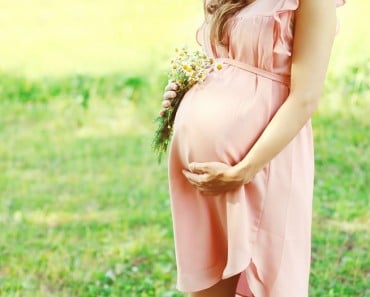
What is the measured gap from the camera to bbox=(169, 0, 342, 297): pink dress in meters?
2.50

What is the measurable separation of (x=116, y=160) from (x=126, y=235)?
1.20 m

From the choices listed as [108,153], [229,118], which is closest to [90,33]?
[108,153]

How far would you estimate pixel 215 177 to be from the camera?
8.24 ft

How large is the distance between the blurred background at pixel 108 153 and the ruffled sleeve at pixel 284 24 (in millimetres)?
1889

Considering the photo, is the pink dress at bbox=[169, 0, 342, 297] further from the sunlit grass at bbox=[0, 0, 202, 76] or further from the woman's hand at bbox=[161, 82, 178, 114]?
the sunlit grass at bbox=[0, 0, 202, 76]

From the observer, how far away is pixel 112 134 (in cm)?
648

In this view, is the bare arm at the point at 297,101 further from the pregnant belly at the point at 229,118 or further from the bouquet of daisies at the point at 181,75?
the bouquet of daisies at the point at 181,75

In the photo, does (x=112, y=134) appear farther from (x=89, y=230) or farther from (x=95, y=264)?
(x=95, y=264)

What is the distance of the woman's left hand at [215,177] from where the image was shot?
8.17 feet

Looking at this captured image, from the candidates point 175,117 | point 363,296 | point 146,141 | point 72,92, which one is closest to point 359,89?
point 146,141

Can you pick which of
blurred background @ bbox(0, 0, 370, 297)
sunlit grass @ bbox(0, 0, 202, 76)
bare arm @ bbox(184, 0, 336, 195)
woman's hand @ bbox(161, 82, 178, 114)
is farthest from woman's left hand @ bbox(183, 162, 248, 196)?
sunlit grass @ bbox(0, 0, 202, 76)

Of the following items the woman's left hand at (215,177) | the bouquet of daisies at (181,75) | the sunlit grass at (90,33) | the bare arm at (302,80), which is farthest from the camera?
the sunlit grass at (90,33)

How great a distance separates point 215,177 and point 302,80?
389 millimetres

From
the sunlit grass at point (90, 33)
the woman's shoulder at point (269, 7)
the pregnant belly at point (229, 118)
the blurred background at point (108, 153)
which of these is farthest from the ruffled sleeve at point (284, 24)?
the sunlit grass at point (90, 33)
